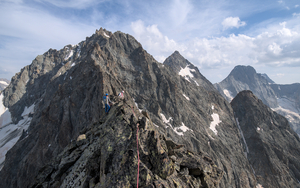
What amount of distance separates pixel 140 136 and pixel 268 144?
3944 inches

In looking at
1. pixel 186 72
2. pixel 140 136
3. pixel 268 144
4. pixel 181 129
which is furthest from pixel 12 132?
pixel 268 144

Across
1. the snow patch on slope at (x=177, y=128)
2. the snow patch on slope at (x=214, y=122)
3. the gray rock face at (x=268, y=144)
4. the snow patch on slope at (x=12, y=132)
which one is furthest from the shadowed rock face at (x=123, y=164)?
the snow patch on slope at (x=12, y=132)

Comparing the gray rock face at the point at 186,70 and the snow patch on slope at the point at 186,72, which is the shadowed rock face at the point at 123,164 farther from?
the snow patch on slope at the point at 186,72

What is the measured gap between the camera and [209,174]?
12.7 m

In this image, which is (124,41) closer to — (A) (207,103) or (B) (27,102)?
(A) (207,103)

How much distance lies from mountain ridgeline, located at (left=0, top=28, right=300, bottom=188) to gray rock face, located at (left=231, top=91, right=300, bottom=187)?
468mm

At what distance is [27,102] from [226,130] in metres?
173

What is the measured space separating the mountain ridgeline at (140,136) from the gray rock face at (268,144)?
18.4 inches

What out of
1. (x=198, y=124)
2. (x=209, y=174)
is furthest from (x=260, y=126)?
(x=209, y=174)

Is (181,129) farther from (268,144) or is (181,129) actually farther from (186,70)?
(186,70)

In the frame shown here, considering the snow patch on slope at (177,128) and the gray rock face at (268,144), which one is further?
the gray rock face at (268,144)

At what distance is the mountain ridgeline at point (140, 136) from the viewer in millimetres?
9797

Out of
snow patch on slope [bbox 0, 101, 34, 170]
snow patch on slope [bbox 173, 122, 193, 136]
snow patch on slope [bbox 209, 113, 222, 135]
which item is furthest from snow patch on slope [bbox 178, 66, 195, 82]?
snow patch on slope [bbox 0, 101, 34, 170]

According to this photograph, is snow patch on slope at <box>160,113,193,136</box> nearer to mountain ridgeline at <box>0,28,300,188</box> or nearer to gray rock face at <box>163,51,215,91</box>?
mountain ridgeline at <box>0,28,300,188</box>
